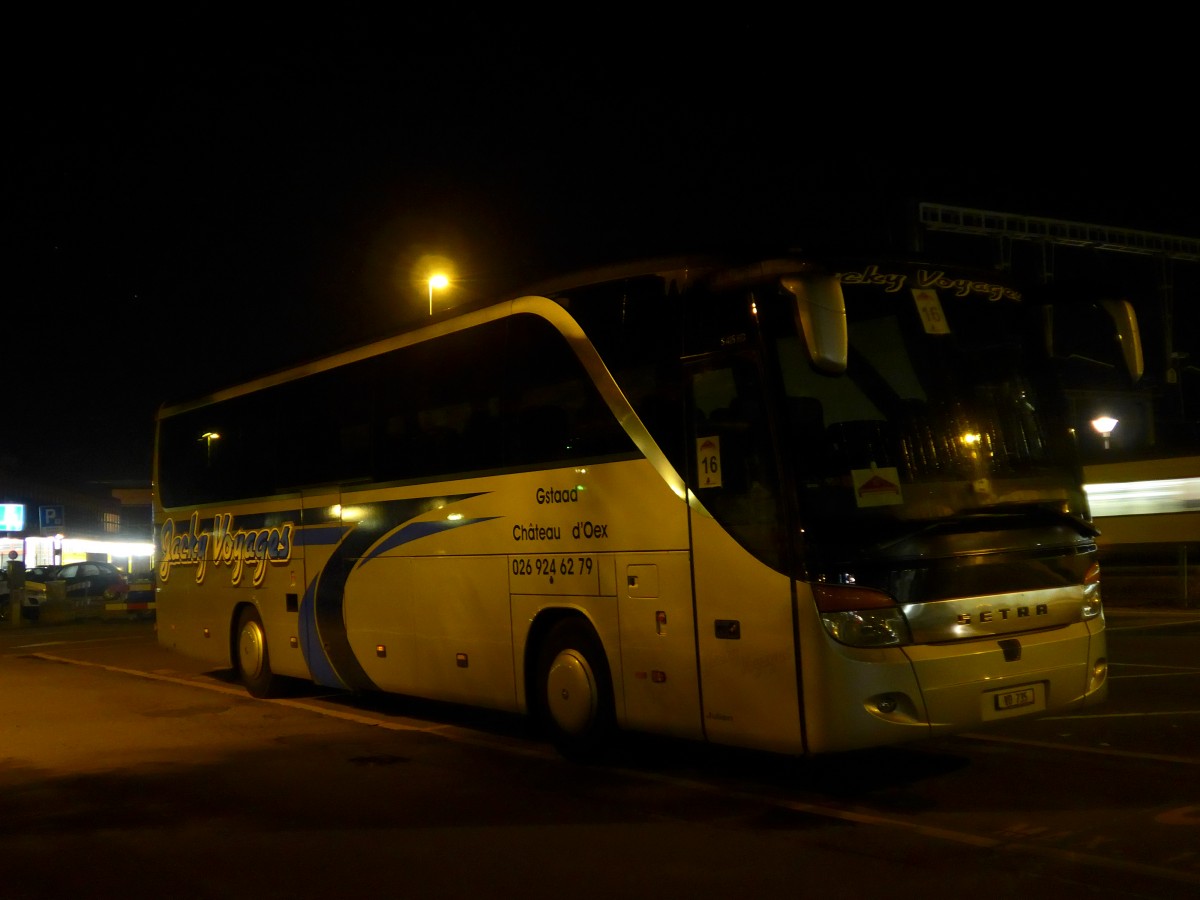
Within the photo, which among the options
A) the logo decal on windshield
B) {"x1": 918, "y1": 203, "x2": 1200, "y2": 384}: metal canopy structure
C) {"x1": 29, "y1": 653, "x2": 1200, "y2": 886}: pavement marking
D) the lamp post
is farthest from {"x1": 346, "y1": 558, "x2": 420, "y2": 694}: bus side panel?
{"x1": 918, "y1": 203, "x2": 1200, "y2": 384}: metal canopy structure

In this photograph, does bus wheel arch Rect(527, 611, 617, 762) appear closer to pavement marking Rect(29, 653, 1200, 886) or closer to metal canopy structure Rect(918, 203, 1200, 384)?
pavement marking Rect(29, 653, 1200, 886)

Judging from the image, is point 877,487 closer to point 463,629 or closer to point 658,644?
point 658,644

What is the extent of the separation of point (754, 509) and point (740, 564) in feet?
1.19

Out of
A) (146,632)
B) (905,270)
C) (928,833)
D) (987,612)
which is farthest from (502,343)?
(146,632)

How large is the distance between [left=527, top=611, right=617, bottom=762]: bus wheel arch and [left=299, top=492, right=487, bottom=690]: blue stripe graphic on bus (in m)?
1.89

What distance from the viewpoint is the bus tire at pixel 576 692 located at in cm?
891

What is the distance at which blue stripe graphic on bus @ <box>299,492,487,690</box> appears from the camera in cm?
1131

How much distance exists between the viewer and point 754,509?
749 cm

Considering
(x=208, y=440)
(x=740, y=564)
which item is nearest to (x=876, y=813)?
(x=740, y=564)

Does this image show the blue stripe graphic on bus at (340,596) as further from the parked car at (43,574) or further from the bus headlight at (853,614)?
the parked car at (43,574)

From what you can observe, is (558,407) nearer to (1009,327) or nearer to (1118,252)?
(1009,327)

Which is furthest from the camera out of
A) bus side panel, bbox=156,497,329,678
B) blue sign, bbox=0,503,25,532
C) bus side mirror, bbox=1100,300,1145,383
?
blue sign, bbox=0,503,25,532

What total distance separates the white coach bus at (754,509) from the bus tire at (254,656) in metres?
3.72

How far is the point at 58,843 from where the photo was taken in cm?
723
